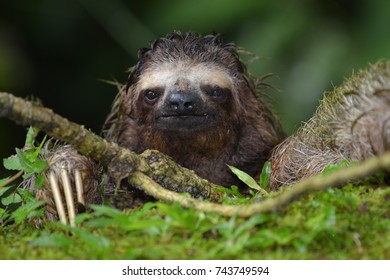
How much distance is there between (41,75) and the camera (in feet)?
30.7

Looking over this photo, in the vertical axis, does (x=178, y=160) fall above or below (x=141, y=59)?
below

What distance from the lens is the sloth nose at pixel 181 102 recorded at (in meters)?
4.52

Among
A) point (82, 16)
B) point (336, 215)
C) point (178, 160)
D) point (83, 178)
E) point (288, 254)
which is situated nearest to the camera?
point (288, 254)

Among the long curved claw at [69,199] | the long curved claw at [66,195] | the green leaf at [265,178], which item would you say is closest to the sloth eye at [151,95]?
the long curved claw at [66,195]

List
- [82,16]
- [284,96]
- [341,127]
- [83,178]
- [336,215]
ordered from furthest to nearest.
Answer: [82,16], [284,96], [83,178], [341,127], [336,215]

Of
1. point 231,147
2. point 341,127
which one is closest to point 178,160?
point 231,147

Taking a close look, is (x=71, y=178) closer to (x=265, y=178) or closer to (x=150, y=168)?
(x=150, y=168)

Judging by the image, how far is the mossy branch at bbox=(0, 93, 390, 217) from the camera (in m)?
2.47

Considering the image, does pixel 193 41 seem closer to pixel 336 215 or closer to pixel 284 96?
pixel 284 96

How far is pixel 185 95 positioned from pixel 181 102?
8cm

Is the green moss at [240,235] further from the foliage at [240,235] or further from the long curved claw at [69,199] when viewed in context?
the long curved claw at [69,199]

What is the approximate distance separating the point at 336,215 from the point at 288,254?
0.34 meters

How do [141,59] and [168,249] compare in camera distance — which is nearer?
[168,249]

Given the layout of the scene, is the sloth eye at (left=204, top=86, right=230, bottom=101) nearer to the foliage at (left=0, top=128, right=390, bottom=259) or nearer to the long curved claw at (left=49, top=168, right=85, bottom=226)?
the long curved claw at (left=49, top=168, right=85, bottom=226)
